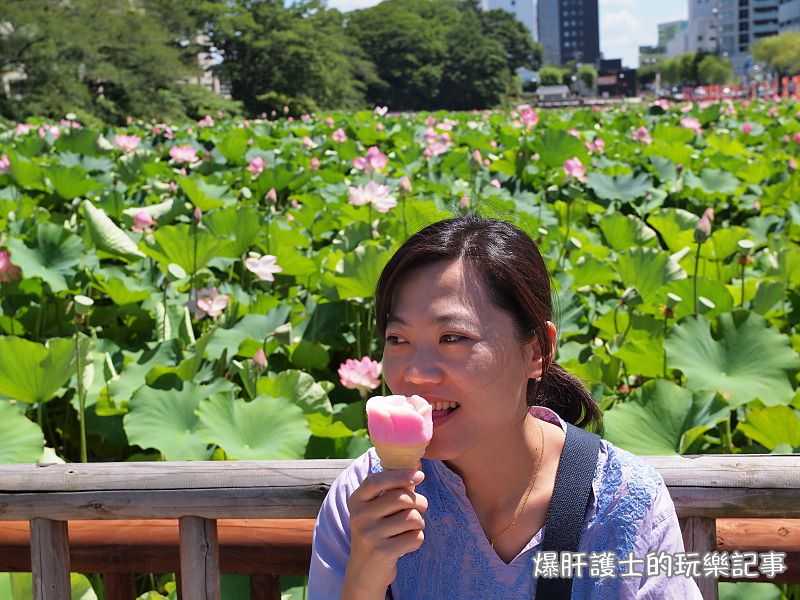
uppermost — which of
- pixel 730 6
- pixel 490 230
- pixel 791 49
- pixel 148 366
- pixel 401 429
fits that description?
pixel 730 6

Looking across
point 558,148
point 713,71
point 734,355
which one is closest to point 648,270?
point 734,355

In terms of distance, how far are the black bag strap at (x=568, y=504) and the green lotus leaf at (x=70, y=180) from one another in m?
3.54

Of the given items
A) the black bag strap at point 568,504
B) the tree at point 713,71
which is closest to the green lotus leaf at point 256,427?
the black bag strap at point 568,504

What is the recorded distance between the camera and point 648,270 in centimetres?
268

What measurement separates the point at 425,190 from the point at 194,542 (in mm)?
3503

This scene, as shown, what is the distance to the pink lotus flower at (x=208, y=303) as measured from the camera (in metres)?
2.54

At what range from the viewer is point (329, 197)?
14.4 ft

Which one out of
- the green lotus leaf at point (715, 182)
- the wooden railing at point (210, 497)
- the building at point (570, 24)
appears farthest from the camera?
the building at point (570, 24)

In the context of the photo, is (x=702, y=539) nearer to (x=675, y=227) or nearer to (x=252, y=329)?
(x=252, y=329)

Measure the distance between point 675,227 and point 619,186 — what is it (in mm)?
1025

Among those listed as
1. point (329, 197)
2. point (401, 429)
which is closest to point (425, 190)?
point (329, 197)

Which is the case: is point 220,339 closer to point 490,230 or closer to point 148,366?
point 148,366

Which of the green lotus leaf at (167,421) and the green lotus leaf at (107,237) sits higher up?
the green lotus leaf at (107,237)

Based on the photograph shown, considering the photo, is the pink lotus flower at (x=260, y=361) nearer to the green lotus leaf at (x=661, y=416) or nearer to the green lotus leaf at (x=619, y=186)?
the green lotus leaf at (x=661, y=416)
